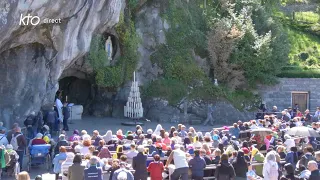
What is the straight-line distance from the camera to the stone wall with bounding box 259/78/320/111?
34250mm

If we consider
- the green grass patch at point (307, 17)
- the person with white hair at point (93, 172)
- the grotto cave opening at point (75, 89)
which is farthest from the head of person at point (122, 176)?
the green grass patch at point (307, 17)

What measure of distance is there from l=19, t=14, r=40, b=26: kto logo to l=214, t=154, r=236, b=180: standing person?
34.2 ft

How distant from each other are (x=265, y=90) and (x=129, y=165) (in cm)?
2213

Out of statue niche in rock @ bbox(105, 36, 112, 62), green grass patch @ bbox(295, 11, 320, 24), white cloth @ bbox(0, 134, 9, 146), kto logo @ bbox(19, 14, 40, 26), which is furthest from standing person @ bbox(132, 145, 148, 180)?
green grass patch @ bbox(295, 11, 320, 24)

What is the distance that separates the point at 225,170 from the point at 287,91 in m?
23.0

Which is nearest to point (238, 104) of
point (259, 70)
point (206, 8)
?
point (259, 70)

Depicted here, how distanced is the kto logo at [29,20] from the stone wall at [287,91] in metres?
17.3

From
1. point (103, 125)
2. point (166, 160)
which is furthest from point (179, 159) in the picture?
point (103, 125)

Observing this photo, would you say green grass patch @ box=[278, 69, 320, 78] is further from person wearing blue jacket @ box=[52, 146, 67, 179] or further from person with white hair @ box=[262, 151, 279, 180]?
person wearing blue jacket @ box=[52, 146, 67, 179]

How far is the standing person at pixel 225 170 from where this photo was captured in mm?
12781

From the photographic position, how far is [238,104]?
32156 millimetres

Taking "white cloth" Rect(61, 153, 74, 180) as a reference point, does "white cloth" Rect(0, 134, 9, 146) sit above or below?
above

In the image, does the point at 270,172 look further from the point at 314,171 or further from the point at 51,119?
the point at 51,119

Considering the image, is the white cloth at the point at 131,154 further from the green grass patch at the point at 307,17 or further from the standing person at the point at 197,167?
the green grass patch at the point at 307,17
